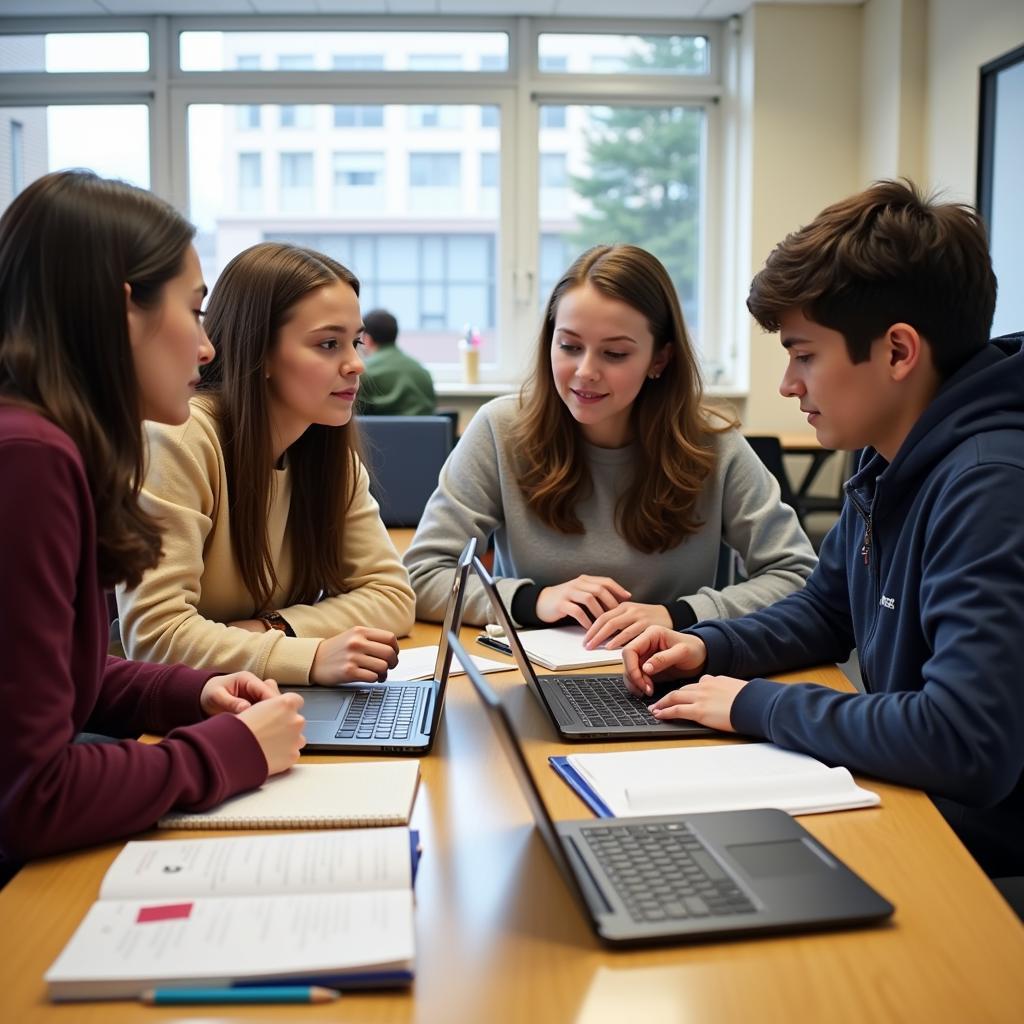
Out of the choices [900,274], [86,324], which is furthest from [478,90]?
[86,324]

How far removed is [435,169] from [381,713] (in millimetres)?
5105

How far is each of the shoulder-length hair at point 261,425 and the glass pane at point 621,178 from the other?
14.4 ft

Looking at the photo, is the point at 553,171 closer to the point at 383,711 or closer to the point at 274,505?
the point at 274,505

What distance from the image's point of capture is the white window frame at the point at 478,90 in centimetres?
572

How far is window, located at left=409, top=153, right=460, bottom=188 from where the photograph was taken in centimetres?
591

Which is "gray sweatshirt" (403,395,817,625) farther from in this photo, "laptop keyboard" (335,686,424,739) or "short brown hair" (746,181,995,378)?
"short brown hair" (746,181,995,378)

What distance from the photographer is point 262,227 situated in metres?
5.94

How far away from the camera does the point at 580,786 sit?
3.43 feet

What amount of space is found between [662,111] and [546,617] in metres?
4.86

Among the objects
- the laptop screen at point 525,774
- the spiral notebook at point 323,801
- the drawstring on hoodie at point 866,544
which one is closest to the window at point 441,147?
the drawstring on hoodie at point 866,544

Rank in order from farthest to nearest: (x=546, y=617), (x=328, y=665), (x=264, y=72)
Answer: (x=264, y=72), (x=546, y=617), (x=328, y=665)

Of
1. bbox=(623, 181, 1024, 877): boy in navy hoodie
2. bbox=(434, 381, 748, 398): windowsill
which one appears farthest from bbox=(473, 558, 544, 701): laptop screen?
bbox=(434, 381, 748, 398): windowsill

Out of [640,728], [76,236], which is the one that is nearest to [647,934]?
[640,728]

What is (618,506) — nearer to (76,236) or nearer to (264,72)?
(76,236)
